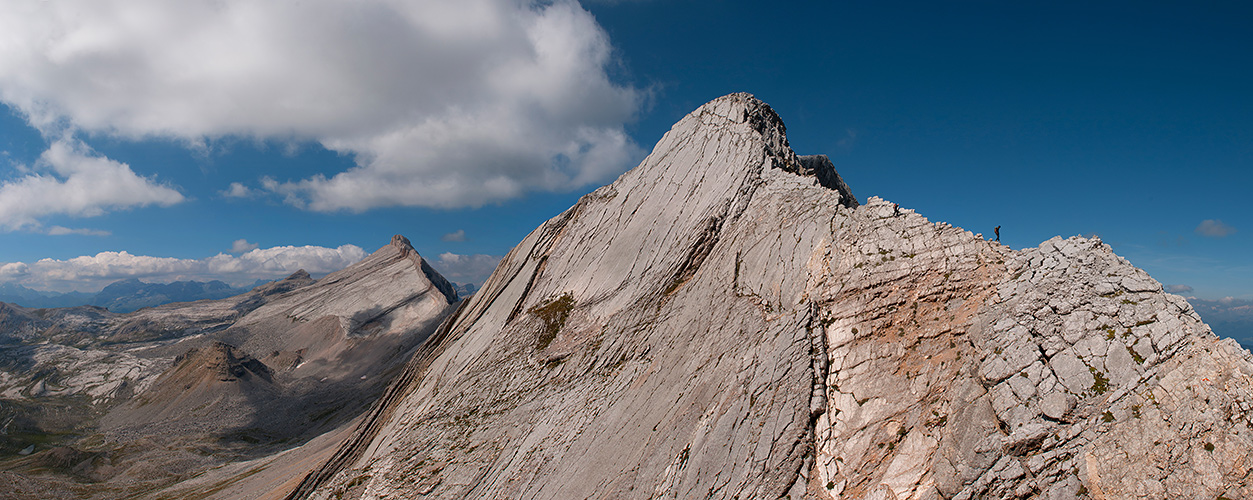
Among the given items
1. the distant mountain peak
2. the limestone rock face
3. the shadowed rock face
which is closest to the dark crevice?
the limestone rock face

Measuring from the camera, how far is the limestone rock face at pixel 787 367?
1547 cm

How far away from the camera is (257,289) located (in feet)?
607

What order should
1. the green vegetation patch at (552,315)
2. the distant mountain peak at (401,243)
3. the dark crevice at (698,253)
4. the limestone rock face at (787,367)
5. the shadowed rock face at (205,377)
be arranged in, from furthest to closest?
the distant mountain peak at (401,243), the shadowed rock face at (205,377), the green vegetation patch at (552,315), the dark crevice at (698,253), the limestone rock face at (787,367)

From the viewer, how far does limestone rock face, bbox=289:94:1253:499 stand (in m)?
15.5

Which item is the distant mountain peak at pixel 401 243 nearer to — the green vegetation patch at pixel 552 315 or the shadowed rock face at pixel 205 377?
the shadowed rock face at pixel 205 377

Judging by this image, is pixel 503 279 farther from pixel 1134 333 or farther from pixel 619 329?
pixel 1134 333

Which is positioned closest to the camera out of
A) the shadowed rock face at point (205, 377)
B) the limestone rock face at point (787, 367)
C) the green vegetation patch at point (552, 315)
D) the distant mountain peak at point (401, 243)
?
the limestone rock face at point (787, 367)

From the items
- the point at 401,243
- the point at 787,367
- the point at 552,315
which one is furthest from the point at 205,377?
the point at 787,367

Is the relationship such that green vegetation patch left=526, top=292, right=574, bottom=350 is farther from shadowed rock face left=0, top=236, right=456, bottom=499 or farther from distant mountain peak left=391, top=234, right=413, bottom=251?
distant mountain peak left=391, top=234, right=413, bottom=251

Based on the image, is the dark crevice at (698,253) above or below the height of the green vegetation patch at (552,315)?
above

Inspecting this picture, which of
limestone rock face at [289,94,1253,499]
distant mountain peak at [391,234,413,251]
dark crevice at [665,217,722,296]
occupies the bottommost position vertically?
limestone rock face at [289,94,1253,499]

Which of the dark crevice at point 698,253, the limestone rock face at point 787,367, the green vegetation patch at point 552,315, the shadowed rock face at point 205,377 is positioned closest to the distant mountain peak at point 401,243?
the shadowed rock face at point 205,377

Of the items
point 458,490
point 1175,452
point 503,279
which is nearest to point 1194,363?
point 1175,452

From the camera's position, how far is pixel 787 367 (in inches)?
886
